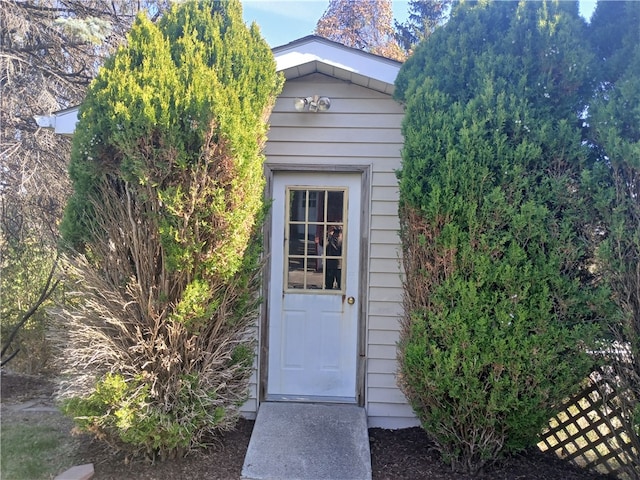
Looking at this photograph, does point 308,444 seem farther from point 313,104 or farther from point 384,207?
point 313,104

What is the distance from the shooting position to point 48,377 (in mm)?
5359

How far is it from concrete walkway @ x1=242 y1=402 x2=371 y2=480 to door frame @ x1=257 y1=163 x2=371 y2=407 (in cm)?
26

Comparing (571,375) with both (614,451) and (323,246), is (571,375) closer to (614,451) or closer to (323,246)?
(614,451)

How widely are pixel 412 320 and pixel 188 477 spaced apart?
192cm

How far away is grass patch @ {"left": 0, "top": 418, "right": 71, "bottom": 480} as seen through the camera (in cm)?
304

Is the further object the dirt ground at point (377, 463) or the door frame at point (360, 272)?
the door frame at point (360, 272)

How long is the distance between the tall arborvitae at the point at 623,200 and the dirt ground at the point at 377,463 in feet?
2.22

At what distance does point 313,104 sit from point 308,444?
290cm

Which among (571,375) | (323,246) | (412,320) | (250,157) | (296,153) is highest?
(296,153)

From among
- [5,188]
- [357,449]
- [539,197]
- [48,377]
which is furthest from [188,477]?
[5,188]

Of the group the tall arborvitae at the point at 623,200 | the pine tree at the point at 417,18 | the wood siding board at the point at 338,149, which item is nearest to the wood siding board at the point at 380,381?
the tall arborvitae at the point at 623,200

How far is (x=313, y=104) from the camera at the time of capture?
3824mm

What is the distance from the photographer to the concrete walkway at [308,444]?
9.81 feet

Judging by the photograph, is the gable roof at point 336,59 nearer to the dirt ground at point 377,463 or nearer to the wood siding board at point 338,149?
the wood siding board at point 338,149
